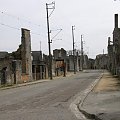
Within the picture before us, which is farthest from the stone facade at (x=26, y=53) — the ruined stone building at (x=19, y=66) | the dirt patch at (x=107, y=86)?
the dirt patch at (x=107, y=86)

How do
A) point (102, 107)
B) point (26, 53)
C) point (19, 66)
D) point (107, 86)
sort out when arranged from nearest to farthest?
1. point (102, 107)
2. point (107, 86)
3. point (19, 66)
4. point (26, 53)

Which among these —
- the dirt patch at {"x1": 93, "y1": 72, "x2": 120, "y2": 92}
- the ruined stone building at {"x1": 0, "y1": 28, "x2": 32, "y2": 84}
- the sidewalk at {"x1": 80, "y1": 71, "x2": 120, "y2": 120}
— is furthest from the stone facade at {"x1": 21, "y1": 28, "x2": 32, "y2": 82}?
the sidewalk at {"x1": 80, "y1": 71, "x2": 120, "y2": 120}

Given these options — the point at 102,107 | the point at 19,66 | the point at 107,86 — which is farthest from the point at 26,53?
the point at 102,107

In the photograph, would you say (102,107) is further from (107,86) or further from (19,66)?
(19,66)

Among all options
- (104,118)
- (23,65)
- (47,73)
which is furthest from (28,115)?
(47,73)

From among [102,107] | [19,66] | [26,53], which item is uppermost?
[26,53]

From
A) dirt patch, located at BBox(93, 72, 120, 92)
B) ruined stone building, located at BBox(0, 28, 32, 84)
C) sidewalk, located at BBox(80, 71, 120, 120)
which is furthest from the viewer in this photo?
ruined stone building, located at BBox(0, 28, 32, 84)

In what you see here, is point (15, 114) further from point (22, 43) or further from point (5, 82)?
point (22, 43)

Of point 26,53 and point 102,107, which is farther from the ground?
point 26,53

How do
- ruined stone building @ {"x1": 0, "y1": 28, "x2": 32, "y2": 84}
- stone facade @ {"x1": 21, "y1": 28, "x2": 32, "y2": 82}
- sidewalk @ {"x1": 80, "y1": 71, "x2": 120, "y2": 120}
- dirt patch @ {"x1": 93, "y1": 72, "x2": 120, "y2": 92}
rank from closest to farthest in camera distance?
1. sidewalk @ {"x1": 80, "y1": 71, "x2": 120, "y2": 120}
2. dirt patch @ {"x1": 93, "y1": 72, "x2": 120, "y2": 92}
3. ruined stone building @ {"x1": 0, "y1": 28, "x2": 32, "y2": 84}
4. stone facade @ {"x1": 21, "y1": 28, "x2": 32, "y2": 82}

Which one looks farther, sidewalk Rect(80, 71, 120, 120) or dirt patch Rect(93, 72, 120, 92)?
dirt patch Rect(93, 72, 120, 92)

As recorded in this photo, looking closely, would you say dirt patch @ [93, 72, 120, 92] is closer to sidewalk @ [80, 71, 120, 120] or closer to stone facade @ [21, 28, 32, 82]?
sidewalk @ [80, 71, 120, 120]

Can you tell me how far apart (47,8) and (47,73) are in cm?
1318

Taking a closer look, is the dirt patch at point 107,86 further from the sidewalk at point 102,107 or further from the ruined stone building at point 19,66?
the ruined stone building at point 19,66
